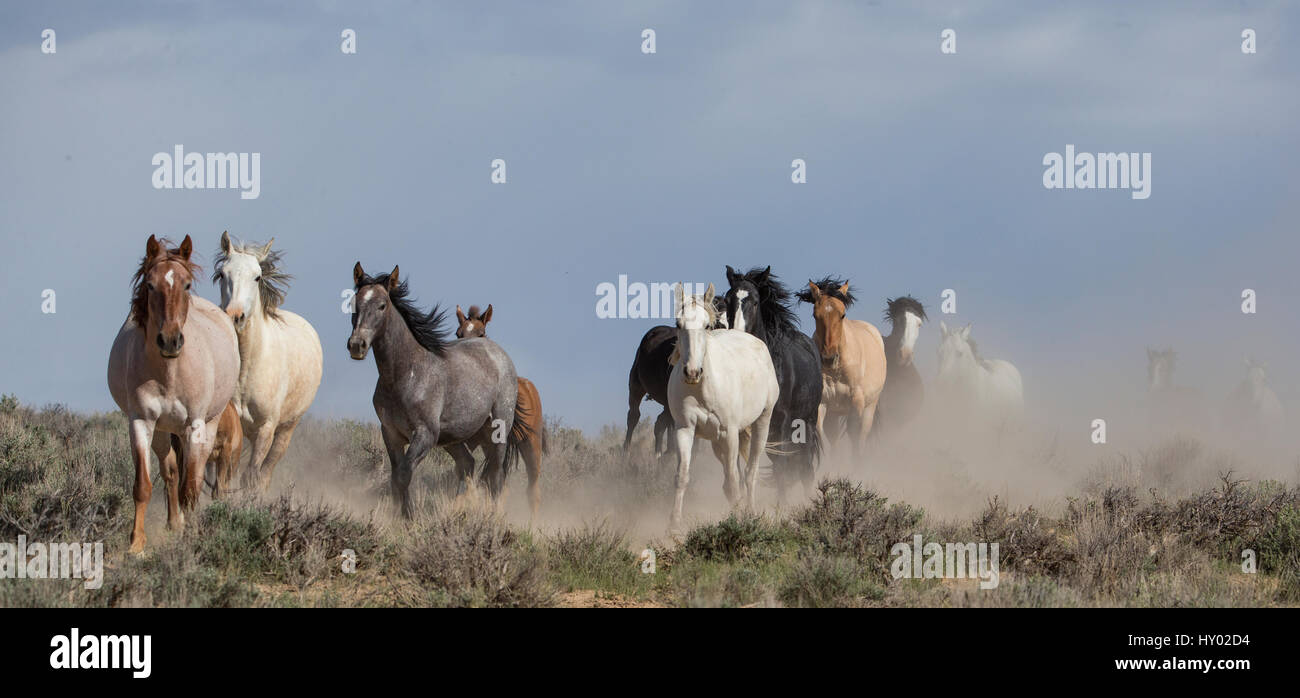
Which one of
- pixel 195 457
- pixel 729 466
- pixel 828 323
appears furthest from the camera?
pixel 828 323

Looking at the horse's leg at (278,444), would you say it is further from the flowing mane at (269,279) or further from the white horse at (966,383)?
the white horse at (966,383)

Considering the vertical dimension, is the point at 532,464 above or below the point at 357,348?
below

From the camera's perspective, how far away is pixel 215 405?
10273 millimetres

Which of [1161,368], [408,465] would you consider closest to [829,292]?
[408,465]

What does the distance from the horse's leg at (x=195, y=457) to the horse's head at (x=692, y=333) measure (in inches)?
173

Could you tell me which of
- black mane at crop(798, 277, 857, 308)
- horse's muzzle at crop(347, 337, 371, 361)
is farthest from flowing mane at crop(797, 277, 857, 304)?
horse's muzzle at crop(347, 337, 371, 361)

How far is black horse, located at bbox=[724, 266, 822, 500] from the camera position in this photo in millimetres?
14445

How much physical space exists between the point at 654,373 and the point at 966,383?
28.3 feet

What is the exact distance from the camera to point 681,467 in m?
12.0

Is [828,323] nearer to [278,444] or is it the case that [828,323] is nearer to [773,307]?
[773,307]

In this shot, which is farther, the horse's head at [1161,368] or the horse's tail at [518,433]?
the horse's head at [1161,368]

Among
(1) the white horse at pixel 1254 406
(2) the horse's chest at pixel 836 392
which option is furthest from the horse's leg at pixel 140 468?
(1) the white horse at pixel 1254 406

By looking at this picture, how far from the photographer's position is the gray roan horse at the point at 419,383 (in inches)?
450

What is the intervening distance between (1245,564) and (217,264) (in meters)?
9.92
